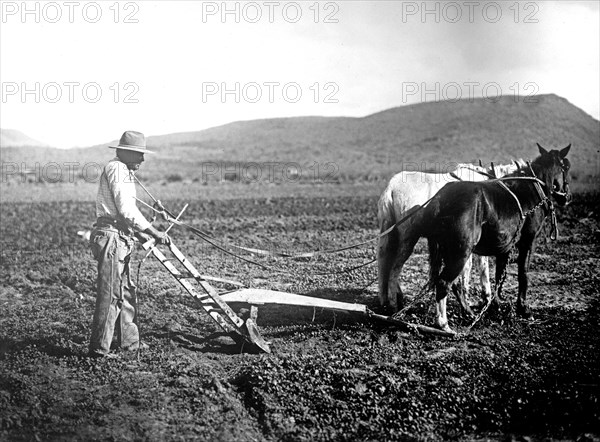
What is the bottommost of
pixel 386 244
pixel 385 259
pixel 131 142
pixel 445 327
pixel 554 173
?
pixel 445 327

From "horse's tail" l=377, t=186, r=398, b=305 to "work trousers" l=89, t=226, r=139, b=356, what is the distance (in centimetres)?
331

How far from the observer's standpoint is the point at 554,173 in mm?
7785

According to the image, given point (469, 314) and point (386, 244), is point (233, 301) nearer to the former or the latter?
point (386, 244)

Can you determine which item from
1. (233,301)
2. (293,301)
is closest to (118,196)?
(233,301)

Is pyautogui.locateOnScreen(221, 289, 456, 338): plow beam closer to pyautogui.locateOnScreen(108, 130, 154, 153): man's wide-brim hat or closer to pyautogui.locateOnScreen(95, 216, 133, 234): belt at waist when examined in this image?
pyautogui.locateOnScreen(95, 216, 133, 234): belt at waist

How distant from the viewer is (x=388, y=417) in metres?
4.63

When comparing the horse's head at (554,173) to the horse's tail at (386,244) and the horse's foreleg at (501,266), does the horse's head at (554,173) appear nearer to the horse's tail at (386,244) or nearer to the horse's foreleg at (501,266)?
the horse's foreleg at (501,266)

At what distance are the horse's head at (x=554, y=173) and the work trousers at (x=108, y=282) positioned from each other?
5696 mm

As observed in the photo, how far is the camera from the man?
226 inches

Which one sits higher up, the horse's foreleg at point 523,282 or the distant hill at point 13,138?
the distant hill at point 13,138

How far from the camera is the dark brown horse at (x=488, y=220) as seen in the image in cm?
666

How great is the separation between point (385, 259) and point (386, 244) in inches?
8.1

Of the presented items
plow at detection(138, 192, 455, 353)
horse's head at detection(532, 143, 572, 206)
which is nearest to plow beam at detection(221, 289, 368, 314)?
plow at detection(138, 192, 455, 353)

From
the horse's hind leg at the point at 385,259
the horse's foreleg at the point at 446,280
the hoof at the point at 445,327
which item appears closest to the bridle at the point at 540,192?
the horse's foreleg at the point at 446,280
